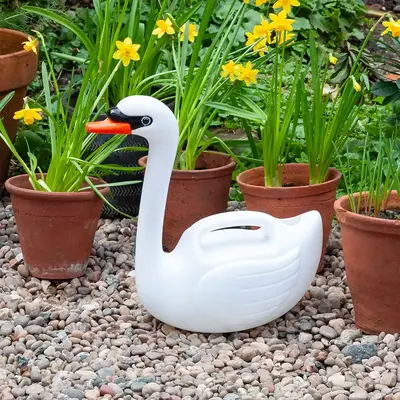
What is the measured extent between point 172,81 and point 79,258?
85 centimetres

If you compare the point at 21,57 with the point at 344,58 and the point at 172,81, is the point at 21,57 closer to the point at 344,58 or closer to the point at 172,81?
the point at 172,81

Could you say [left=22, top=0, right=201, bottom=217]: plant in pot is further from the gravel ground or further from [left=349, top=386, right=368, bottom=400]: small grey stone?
[left=349, top=386, right=368, bottom=400]: small grey stone

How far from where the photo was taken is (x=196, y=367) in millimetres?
2594

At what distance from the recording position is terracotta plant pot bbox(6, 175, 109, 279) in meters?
3.12

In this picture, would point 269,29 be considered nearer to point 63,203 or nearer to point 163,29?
point 163,29

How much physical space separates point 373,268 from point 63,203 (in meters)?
1.10

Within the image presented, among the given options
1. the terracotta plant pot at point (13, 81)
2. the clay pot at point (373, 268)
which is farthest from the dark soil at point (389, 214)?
the terracotta plant pot at point (13, 81)

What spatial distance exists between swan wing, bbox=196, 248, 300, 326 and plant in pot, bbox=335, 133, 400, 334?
0.59 ft

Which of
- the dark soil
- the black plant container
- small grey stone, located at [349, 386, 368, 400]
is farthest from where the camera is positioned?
the black plant container

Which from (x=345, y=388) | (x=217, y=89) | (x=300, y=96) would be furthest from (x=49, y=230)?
(x=345, y=388)

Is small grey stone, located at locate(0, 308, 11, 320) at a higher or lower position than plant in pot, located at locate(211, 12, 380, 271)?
lower

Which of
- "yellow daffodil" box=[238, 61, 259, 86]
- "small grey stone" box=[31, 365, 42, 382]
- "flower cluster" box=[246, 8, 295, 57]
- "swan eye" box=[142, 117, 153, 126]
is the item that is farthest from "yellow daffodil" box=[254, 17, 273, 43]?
"small grey stone" box=[31, 365, 42, 382]

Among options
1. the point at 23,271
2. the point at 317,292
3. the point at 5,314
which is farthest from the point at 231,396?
the point at 23,271

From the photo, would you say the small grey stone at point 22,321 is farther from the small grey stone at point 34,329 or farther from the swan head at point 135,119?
the swan head at point 135,119
